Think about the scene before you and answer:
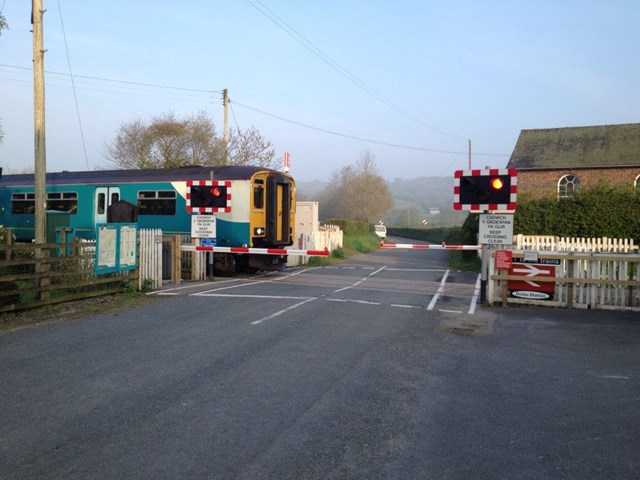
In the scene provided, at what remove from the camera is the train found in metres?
19.3

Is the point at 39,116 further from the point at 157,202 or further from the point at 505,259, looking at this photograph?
the point at 505,259

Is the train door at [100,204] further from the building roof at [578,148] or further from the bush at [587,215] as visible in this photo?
the building roof at [578,148]

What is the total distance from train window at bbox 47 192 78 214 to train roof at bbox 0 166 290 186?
0.42 meters

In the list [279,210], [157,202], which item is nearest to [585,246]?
[279,210]

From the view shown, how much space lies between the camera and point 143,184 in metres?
20.9

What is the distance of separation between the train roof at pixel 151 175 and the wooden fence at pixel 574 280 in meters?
9.12

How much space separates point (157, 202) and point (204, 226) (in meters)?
3.70

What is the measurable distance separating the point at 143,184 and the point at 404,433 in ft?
56.7

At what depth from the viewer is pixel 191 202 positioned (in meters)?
17.9

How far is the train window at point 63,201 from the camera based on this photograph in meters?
22.1

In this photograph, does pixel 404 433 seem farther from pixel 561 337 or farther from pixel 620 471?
pixel 561 337

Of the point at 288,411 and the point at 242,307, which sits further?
the point at 242,307

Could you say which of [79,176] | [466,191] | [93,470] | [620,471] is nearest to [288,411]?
[93,470]

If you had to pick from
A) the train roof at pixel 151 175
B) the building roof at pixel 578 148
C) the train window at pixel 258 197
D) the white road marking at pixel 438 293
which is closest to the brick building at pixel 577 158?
the building roof at pixel 578 148
